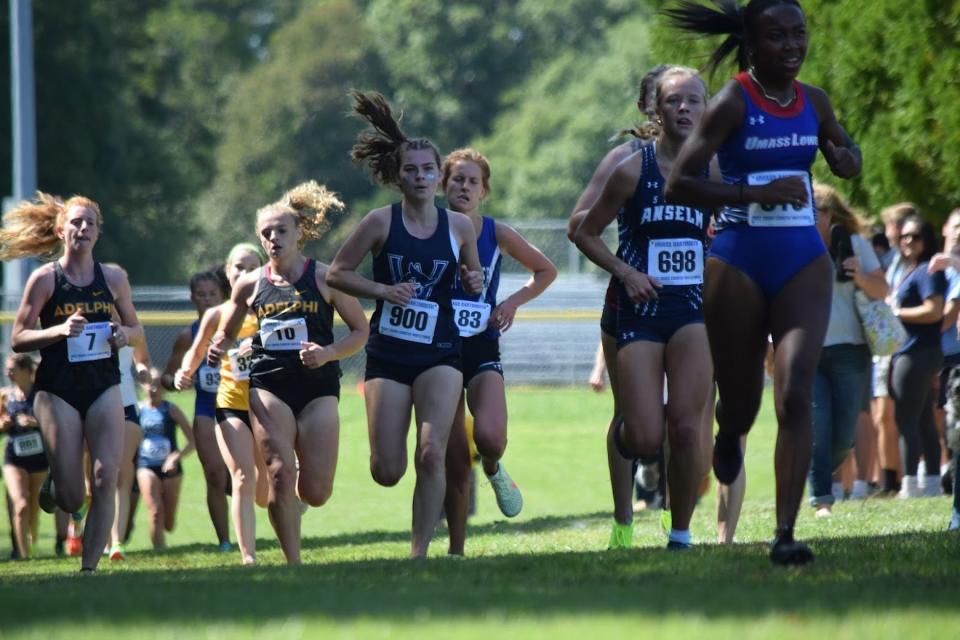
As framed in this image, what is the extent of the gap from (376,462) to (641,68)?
54.6 meters

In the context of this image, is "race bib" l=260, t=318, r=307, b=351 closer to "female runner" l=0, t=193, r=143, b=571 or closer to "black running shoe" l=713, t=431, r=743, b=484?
"female runner" l=0, t=193, r=143, b=571

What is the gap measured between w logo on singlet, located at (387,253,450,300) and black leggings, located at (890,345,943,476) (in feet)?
18.2

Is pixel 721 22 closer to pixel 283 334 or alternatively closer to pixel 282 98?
pixel 283 334

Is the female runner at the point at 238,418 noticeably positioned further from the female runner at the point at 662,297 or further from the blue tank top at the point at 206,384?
the female runner at the point at 662,297

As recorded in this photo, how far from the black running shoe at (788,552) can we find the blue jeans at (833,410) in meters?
5.99

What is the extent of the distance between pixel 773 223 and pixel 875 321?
254 inches

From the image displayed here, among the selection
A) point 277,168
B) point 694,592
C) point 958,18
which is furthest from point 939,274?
point 277,168

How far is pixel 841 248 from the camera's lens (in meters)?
13.2

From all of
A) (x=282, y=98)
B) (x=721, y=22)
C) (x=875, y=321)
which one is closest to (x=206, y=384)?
(x=875, y=321)

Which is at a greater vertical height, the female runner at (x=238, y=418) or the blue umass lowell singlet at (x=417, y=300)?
the blue umass lowell singlet at (x=417, y=300)

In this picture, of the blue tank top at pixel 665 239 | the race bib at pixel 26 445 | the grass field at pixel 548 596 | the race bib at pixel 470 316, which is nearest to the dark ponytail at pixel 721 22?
the blue tank top at pixel 665 239

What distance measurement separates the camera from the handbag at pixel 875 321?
43.7 ft

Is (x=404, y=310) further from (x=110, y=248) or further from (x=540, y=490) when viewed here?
(x=110, y=248)

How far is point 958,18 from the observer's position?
14555 millimetres
